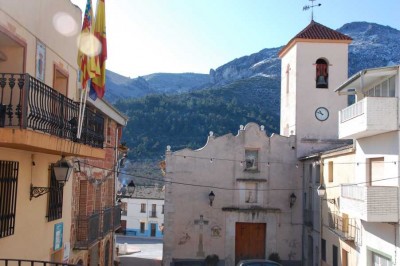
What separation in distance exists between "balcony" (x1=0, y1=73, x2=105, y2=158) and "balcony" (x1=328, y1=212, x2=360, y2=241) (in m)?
12.0

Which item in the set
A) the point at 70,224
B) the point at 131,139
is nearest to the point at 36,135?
the point at 70,224

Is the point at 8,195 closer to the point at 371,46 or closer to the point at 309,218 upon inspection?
the point at 309,218

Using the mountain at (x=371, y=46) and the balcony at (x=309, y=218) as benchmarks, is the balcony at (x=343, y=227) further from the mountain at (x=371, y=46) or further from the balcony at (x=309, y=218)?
the mountain at (x=371, y=46)

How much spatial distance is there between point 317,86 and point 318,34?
304cm

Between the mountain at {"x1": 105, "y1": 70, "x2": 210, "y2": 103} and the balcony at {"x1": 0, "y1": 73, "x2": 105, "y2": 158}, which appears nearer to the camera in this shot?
the balcony at {"x1": 0, "y1": 73, "x2": 105, "y2": 158}

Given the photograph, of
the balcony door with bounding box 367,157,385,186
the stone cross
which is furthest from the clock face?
the balcony door with bounding box 367,157,385,186

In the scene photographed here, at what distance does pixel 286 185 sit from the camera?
2770cm

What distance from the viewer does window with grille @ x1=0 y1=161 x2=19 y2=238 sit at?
8312mm

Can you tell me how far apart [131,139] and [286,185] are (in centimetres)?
5084

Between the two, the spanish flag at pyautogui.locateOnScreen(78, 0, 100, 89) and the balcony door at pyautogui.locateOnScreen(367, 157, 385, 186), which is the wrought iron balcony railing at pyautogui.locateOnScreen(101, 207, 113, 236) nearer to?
the spanish flag at pyautogui.locateOnScreen(78, 0, 100, 89)

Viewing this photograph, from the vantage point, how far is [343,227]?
806 inches

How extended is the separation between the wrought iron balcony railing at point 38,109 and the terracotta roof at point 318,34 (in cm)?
1959

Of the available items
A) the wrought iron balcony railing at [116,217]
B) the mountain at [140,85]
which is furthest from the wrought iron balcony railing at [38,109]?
the mountain at [140,85]

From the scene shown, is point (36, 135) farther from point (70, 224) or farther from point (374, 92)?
point (374, 92)
